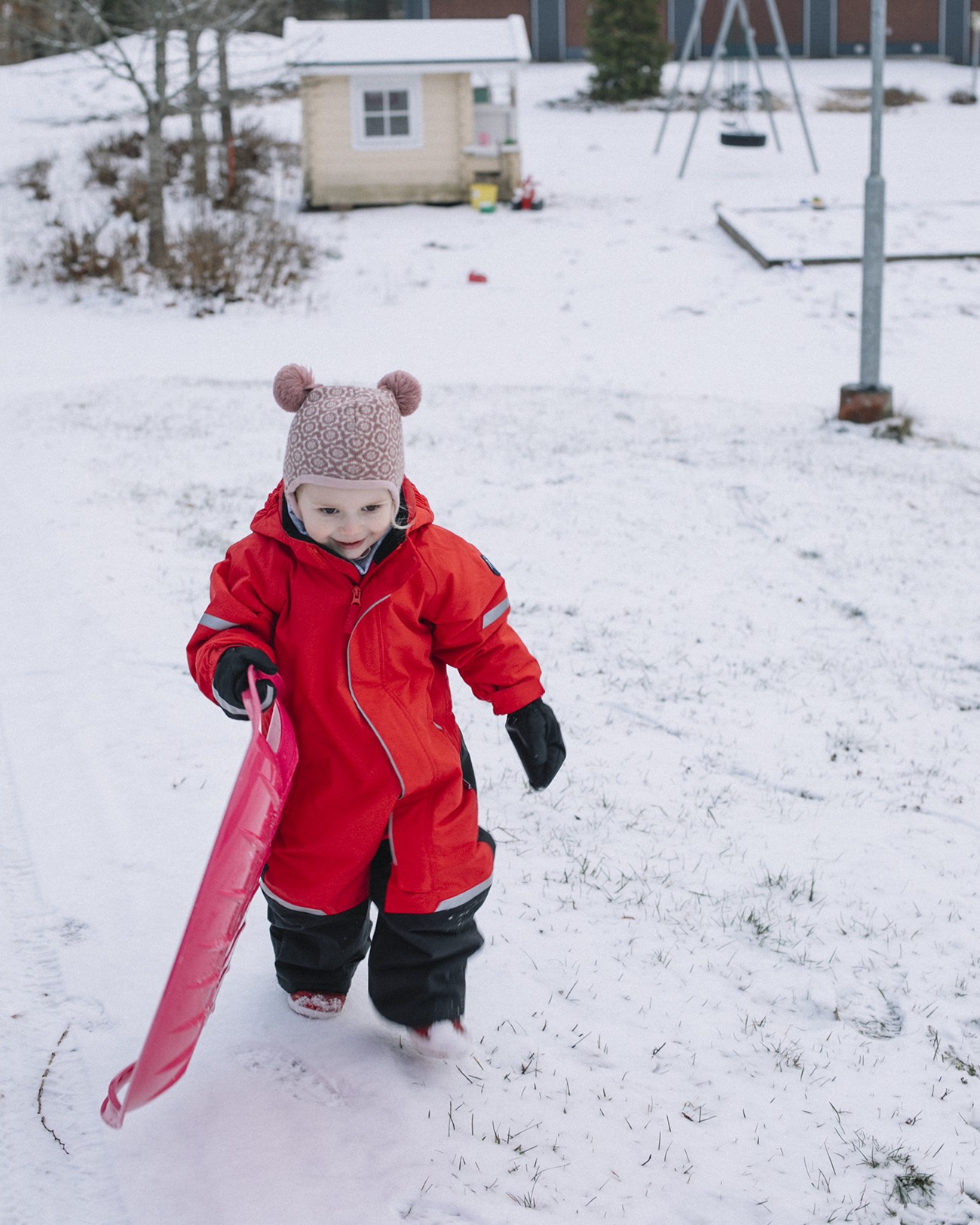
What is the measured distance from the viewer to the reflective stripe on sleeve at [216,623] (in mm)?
2197

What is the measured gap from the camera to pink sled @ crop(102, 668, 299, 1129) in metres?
1.84

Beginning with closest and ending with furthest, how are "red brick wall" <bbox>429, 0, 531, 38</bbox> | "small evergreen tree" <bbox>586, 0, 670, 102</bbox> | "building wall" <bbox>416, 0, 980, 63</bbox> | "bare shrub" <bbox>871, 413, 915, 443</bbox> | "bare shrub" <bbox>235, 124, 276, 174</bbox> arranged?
"bare shrub" <bbox>871, 413, 915, 443</bbox>
"bare shrub" <bbox>235, 124, 276, 174</bbox>
"small evergreen tree" <bbox>586, 0, 670, 102</bbox>
"red brick wall" <bbox>429, 0, 531, 38</bbox>
"building wall" <bbox>416, 0, 980, 63</bbox>

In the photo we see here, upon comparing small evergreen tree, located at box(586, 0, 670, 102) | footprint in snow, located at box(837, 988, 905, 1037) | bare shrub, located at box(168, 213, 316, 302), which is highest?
small evergreen tree, located at box(586, 0, 670, 102)

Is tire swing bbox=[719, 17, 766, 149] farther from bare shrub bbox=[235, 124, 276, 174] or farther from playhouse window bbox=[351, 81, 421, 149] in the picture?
bare shrub bbox=[235, 124, 276, 174]

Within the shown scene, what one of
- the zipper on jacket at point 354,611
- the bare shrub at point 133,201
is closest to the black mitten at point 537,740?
the zipper on jacket at point 354,611

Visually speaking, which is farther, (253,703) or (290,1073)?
(290,1073)

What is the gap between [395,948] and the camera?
2.36 m

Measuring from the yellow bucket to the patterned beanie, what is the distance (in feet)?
53.9

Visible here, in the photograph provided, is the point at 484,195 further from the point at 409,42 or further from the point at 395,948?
the point at 395,948

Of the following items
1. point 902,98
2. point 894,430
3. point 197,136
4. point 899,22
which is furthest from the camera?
point 899,22

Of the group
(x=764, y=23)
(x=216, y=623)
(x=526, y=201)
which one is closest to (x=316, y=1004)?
(x=216, y=623)

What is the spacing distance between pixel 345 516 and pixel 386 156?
17.5m

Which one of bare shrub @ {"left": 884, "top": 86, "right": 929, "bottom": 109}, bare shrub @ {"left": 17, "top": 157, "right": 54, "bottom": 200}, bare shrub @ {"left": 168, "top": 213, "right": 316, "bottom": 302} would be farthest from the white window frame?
bare shrub @ {"left": 884, "top": 86, "right": 929, "bottom": 109}

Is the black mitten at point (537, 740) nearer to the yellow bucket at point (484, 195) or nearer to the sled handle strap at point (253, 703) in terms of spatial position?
the sled handle strap at point (253, 703)
